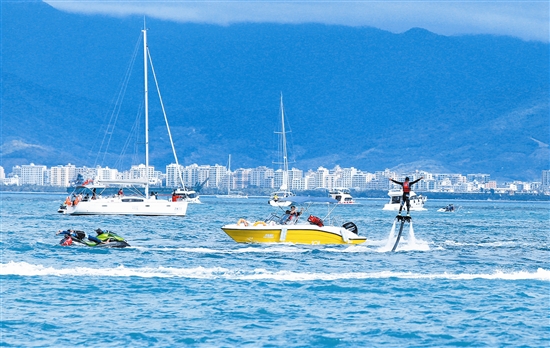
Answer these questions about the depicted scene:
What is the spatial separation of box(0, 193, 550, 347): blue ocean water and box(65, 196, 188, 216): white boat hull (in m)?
36.8

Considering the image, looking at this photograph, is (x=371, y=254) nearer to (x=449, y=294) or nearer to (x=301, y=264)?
(x=301, y=264)

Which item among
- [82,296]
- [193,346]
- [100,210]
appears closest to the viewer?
[193,346]

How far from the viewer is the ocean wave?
Result: 1398 inches

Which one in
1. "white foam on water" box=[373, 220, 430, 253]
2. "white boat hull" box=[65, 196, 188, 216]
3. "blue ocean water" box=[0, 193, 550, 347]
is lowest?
"blue ocean water" box=[0, 193, 550, 347]

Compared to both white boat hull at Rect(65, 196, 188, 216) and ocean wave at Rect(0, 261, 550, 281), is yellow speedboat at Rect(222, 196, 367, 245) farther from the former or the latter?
white boat hull at Rect(65, 196, 188, 216)

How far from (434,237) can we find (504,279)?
26.8 m

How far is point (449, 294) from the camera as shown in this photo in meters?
32.5

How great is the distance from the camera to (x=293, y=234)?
160ft

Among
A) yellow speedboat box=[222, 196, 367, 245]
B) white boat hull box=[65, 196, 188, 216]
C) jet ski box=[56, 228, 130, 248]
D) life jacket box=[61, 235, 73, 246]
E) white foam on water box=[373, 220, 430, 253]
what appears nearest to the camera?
jet ski box=[56, 228, 130, 248]

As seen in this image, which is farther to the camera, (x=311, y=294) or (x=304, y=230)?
(x=304, y=230)

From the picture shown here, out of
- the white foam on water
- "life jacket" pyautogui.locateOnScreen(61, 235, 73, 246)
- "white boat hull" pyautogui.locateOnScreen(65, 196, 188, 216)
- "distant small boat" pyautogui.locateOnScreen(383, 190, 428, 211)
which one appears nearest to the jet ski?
"life jacket" pyautogui.locateOnScreen(61, 235, 73, 246)

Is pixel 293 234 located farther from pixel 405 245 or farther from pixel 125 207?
pixel 125 207

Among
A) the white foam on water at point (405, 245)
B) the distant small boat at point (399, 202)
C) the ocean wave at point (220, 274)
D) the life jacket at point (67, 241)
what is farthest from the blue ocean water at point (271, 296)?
the distant small boat at point (399, 202)

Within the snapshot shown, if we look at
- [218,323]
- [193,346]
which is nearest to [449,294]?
[218,323]
